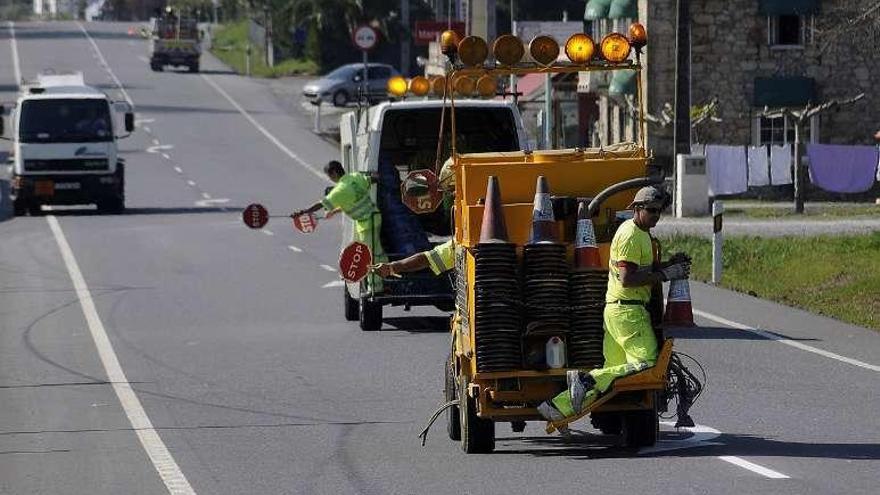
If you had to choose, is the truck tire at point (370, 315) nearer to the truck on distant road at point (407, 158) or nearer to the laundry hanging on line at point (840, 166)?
the truck on distant road at point (407, 158)

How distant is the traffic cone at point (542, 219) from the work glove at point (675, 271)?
73cm

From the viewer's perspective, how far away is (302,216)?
855 inches

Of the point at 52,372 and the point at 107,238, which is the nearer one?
the point at 52,372

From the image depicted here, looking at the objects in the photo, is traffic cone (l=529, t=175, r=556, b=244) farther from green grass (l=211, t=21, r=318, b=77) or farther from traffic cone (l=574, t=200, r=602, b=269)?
green grass (l=211, t=21, r=318, b=77)

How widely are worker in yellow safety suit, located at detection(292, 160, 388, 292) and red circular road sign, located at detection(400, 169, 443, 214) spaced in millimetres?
6228

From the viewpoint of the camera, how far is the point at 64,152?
42938mm

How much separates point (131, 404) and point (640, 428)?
4.83 m

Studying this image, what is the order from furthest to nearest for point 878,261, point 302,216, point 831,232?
1. point 831,232
2. point 878,261
3. point 302,216

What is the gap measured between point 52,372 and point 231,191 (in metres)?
31.3

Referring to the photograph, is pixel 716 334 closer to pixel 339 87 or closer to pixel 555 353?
pixel 555 353

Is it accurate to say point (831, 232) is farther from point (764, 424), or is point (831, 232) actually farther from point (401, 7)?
point (401, 7)

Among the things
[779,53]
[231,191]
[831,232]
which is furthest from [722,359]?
[779,53]

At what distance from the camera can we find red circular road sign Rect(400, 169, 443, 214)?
14.6 m

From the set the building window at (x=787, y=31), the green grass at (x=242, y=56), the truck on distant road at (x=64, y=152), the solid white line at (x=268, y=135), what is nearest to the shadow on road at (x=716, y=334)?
the truck on distant road at (x=64, y=152)
